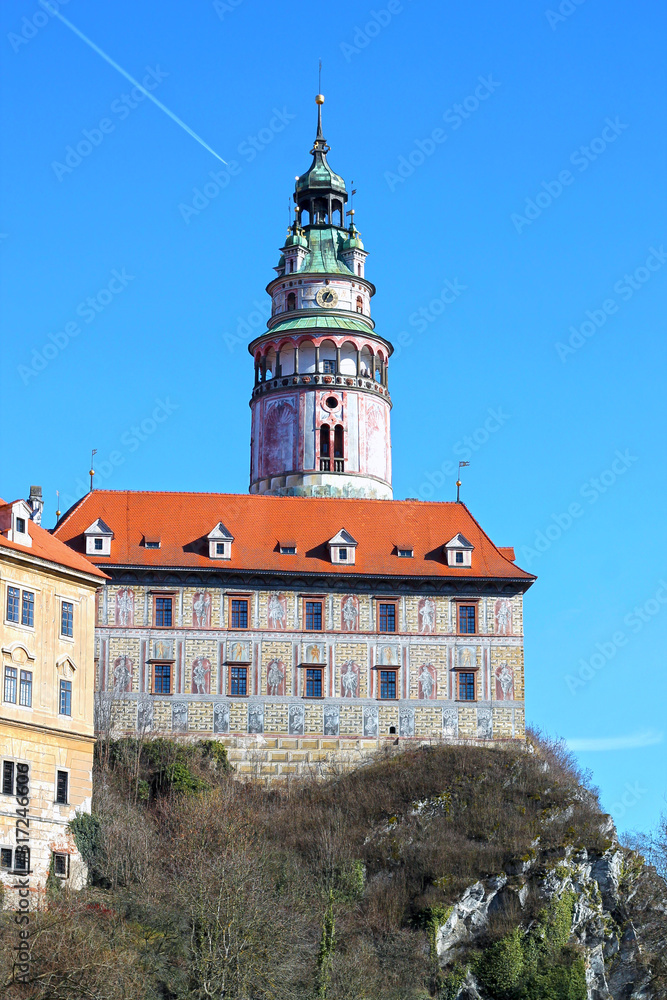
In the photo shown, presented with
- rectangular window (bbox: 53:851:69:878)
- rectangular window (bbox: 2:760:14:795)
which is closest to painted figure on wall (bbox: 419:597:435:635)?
rectangular window (bbox: 53:851:69:878)

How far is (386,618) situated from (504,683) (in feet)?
17.2

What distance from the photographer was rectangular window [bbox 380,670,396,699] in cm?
7288

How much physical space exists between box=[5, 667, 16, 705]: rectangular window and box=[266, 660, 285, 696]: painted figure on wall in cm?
1537

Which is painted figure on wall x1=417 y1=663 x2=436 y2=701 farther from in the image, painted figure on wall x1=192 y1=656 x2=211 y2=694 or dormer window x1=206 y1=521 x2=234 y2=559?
dormer window x1=206 y1=521 x2=234 y2=559

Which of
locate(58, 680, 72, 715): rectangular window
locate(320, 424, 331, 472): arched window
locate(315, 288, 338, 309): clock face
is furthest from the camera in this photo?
locate(315, 288, 338, 309): clock face

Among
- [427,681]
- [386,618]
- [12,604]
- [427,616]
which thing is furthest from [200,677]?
[12,604]

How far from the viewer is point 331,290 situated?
90.0 m

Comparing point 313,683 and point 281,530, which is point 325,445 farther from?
point 313,683

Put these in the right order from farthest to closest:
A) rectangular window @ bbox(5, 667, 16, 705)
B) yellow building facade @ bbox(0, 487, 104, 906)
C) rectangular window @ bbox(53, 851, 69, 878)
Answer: rectangular window @ bbox(53, 851, 69, 878) < rectangular window @ bbox(5, 667, 16, 705) < yellow building facade @ bbox(0, 487, 104, 906)

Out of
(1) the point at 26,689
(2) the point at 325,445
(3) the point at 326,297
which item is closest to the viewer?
(1) the point at 26,689

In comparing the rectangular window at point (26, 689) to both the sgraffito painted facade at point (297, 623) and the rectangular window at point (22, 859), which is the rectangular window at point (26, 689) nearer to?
the rectangular window at point (22, 859)

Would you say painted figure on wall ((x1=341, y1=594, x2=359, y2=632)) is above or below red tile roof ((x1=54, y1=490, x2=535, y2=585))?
below

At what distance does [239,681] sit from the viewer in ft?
237

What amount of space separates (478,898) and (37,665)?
672 inches
